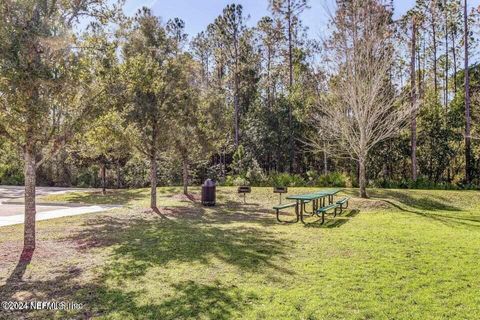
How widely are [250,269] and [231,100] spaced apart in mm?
25081

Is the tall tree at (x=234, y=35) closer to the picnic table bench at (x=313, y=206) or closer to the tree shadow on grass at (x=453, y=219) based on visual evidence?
the picnic table bench at (x=313, y=206)

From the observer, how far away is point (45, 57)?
6137mm

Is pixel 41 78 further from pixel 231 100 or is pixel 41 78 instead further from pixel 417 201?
pixel 231 100

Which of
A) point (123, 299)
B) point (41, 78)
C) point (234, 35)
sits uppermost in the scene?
point (234, 35)

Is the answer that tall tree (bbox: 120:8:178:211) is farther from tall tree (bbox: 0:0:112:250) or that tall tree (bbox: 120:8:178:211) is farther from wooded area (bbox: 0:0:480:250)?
tall tree (bbox: 0:0:112:250)

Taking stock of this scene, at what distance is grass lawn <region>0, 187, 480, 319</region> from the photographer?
4.15 meters

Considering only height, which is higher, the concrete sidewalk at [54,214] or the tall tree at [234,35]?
the tall tree at [234,35]

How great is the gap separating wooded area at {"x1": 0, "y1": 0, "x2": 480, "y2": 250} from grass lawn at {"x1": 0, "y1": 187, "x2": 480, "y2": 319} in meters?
1.86

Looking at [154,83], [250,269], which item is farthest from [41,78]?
[154,83]

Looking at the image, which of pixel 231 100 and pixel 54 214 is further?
pixel 231 100

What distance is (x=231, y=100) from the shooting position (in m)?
29.8

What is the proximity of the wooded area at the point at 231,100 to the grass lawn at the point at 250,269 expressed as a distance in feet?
6.09

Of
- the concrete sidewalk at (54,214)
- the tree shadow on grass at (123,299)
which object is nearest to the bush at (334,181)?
the concrete sidewalk at (54,214)

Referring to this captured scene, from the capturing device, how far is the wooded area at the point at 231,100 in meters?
6.39
